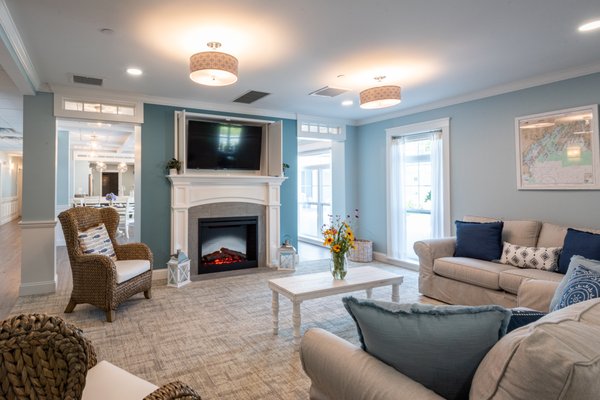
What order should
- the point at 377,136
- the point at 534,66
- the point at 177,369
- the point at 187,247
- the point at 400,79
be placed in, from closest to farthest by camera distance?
the point at 177,369 < the point at 534,66 < the point at 400,79 < the point at 187,247 < the point at 377,136

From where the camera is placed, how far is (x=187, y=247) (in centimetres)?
509

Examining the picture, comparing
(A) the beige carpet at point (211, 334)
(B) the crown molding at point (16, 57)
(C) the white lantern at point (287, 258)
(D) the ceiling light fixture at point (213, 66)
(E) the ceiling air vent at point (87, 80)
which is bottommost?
(A) the beige carpet at point (211, 334)

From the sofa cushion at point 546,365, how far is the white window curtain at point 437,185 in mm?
4393

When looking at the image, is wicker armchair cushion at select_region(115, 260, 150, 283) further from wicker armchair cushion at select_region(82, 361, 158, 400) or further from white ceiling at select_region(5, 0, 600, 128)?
wicker armchair cushion at select_region(82, 361, 158, 400)

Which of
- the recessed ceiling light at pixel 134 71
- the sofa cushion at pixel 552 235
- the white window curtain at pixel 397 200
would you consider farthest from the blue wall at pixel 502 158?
the recessed ceiling light at pixel 134 71

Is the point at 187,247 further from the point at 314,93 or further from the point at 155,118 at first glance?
the point at 314,93

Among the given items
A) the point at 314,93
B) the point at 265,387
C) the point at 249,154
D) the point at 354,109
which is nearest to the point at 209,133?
the point at 249,154

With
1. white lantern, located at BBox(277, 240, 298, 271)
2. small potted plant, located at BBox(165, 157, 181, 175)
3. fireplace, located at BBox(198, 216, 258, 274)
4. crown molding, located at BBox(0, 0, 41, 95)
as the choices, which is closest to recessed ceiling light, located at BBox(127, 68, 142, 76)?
crown molding, located at BBox(0, 0, 41, 95)

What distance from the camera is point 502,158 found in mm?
4457

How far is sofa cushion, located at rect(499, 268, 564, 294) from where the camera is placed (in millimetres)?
3179

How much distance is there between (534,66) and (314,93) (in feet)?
8.12

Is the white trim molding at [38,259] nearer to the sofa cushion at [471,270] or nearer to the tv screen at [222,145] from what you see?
the tv screen at [222,145]

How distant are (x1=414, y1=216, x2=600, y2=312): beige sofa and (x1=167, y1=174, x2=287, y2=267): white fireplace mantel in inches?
93.7

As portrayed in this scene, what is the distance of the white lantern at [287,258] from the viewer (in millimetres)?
5535
